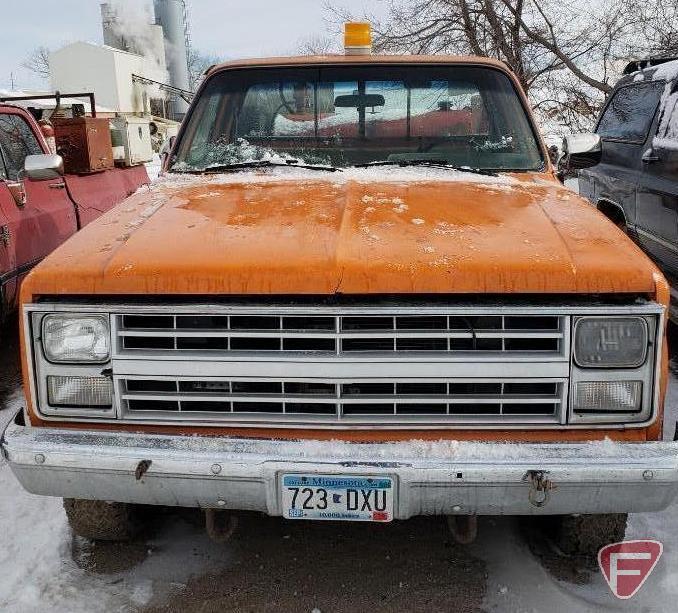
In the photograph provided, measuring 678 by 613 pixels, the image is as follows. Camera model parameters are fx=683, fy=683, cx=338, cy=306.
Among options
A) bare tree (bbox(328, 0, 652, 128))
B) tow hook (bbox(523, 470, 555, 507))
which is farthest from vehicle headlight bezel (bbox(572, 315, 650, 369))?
bare tree (bbox(328, 0, 652, 128))

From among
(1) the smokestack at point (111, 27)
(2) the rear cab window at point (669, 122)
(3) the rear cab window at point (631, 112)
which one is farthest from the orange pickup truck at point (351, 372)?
(1) the smokestack at point (111, 27)

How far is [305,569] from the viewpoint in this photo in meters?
2.85

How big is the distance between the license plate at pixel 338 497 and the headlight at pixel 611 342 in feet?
2.46

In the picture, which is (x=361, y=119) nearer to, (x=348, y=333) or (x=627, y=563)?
(x=348, y=333)

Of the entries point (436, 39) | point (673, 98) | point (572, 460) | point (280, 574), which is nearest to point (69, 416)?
point (280, 574)

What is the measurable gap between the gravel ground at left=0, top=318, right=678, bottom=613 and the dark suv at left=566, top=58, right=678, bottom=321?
7.81 ft

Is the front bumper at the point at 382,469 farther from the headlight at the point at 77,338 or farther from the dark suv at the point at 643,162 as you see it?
the dark suv at the point at 643,162

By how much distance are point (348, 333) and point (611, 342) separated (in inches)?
33.3

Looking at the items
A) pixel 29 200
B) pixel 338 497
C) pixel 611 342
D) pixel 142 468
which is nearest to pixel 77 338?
pixel 142 468

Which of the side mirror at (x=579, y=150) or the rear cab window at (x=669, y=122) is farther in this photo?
the rear cab window at (x=669, y=122)

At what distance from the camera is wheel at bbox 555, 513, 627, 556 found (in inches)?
106

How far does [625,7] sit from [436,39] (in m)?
5.25

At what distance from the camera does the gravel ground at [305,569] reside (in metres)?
2.62

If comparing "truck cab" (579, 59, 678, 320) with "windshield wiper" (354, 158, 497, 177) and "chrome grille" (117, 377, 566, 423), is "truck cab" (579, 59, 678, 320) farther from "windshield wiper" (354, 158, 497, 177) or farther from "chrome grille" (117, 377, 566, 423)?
"chrome grille" (117, 377, 566, 423)
